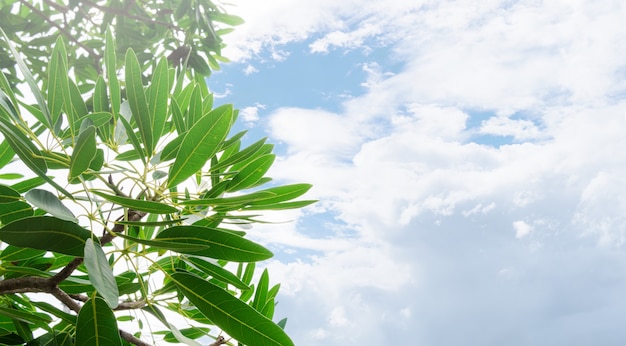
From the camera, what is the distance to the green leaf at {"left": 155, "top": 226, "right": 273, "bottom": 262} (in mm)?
656

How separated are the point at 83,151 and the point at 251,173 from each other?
0.83 feet

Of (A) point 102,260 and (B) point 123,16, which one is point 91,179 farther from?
(B) point 123,16

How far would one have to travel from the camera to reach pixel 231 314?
2.31ft

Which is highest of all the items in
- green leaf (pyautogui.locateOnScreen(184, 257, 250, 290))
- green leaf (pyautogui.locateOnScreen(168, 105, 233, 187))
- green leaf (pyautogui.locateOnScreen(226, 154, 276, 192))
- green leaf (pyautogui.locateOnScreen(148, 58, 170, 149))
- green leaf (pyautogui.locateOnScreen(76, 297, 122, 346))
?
green leaf (pyautogui.locateOnScreen(148, 58, 170, 149))

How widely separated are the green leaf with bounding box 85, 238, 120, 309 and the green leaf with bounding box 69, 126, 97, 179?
9 centimetres

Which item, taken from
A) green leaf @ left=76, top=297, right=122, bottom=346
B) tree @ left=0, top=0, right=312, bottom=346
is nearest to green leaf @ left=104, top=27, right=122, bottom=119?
tree @ left=0, top=0, right=312, bottom=346

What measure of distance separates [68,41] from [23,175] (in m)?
2.05

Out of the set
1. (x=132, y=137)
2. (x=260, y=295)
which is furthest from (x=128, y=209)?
(x=260, y=295)

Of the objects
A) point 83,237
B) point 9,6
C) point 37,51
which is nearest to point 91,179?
point 83,237

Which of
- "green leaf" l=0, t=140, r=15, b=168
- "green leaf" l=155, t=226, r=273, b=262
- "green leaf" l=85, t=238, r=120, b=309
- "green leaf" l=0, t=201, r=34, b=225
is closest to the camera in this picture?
"green leaf" l=85, t=238, r=120, b=309

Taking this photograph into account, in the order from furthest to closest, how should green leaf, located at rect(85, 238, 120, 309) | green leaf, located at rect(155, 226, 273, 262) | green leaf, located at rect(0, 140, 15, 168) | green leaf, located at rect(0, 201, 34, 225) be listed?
green leaf, located at rect(0, 140, 15, 168), green leaf, located at rect(0, 201, 34, 225), green leaf, located at rect(155, 226, 273, 262), green leaf, located at rect(85, 238, 120, 309)

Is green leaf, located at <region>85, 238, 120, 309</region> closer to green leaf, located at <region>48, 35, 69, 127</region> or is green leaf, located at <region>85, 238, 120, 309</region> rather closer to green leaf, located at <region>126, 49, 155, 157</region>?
green leaf, located at <region>126, 49, 155, 157</region>

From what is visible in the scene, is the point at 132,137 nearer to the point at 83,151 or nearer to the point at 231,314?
the point at 83,151

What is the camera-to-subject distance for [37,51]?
110 inches
